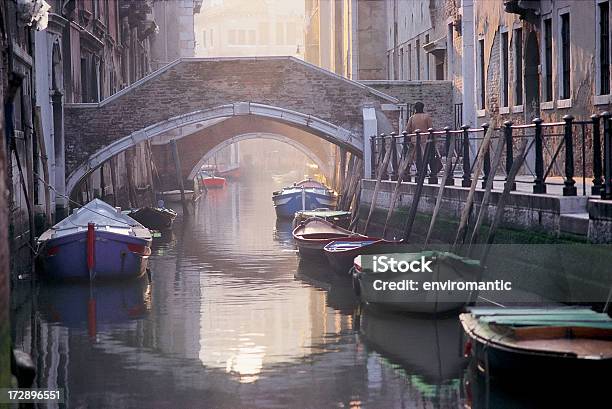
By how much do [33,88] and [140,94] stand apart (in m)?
4.12

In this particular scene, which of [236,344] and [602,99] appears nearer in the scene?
[236,344]

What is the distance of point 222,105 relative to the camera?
19672 mm

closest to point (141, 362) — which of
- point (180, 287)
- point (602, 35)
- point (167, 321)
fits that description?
point (167, 321)

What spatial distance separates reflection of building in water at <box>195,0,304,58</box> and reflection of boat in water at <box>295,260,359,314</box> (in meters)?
52.7

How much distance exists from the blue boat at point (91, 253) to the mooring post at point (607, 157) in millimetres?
6102

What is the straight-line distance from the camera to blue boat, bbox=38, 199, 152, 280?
1288 cm

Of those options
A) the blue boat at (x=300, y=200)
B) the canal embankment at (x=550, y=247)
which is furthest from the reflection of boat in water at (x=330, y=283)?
the blue boat at (x=300, y=200)

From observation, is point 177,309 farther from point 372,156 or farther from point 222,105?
point 222,105

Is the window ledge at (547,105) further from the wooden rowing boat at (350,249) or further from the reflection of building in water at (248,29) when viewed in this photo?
the reflection of building in water at (248,29)

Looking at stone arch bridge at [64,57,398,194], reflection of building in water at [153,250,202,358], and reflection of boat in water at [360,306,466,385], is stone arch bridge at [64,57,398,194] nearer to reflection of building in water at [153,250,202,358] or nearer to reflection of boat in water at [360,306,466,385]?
reflection of building in water at [153,250,202,358]

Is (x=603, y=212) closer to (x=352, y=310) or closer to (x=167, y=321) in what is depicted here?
(x=352, y=310)

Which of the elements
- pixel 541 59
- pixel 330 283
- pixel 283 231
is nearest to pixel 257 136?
pixel 283 231

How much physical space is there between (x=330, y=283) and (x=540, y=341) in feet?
20.4

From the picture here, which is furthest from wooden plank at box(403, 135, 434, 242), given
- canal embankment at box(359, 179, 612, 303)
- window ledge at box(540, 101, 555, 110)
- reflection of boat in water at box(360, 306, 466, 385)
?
reflection of boat in water at box(360, 306, 466, 385)
